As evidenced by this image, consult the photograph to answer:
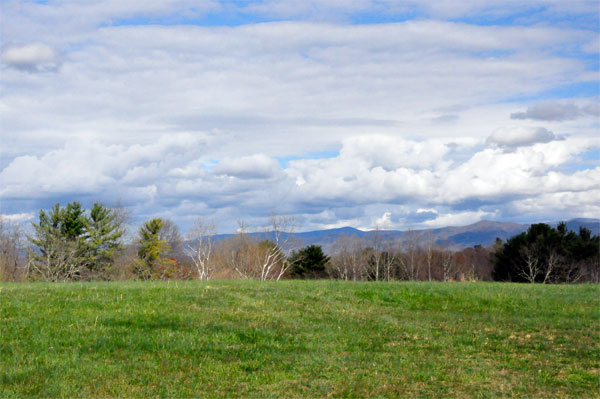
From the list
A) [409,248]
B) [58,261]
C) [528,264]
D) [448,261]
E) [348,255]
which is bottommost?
[448,261]

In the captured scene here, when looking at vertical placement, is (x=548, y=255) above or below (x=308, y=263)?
above

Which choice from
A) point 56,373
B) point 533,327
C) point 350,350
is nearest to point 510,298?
point 533,327

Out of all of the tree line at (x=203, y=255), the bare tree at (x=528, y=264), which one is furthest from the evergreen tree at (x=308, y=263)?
the bare tree at (x=528, y=264)

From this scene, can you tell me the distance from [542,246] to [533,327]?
6420cm

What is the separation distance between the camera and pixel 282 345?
39.5 feet

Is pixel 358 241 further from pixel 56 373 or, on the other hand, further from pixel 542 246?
pixel 56 373

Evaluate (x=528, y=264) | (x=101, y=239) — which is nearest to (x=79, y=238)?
(x=101, y=239)

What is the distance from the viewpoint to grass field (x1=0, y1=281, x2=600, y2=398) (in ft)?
31.6

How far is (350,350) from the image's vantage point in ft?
39.1

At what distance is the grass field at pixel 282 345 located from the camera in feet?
31.6

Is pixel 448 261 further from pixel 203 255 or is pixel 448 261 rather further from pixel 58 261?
pixel 58 261

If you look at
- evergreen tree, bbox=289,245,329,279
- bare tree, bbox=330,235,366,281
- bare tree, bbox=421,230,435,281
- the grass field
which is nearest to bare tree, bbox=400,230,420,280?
bare tree, bbox=421,230,435,281

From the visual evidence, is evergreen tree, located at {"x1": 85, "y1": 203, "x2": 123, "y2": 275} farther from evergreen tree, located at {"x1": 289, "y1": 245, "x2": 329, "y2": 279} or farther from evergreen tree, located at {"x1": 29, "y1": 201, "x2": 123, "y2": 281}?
evergreen tree, located at {"x1": 289, "y1": 245, "x2": 329, "y2": 279}

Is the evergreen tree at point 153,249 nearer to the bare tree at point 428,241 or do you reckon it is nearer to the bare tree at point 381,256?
the bare tree at point 381,256
